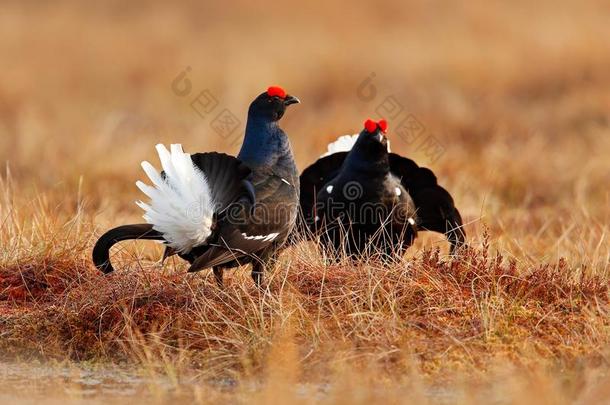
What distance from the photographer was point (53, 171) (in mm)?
9023

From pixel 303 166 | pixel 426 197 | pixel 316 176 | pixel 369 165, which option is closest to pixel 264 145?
pixel 369 165

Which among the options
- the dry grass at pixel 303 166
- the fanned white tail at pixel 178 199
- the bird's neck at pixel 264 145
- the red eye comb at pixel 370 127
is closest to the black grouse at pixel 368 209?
the red eye comb at pixel 370 127

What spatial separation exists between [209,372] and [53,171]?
5079 mm

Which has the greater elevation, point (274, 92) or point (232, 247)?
point (274, 92)

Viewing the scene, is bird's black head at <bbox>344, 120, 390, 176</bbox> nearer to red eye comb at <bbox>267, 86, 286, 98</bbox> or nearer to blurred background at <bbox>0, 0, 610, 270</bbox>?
red eye comb at <bbox>267, 86, 286, 98</bbox>

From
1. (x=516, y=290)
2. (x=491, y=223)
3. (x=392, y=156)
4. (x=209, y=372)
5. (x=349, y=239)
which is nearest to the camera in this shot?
(x=209, y=372)

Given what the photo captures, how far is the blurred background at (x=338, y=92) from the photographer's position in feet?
27.8

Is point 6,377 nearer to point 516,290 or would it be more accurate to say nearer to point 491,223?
point 516,290

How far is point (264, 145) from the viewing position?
5414 millimetres

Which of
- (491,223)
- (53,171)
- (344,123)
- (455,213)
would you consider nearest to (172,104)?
(344,123)

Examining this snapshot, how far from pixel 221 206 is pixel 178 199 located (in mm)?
311

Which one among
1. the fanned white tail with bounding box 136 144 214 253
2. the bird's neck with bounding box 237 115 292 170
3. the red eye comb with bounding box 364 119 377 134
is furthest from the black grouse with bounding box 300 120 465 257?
the fanned white tail with bounding box 136 144 214 253

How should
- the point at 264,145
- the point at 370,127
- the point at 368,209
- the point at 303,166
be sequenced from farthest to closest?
the point at 303,166, the point at 370,127, the point at 368,209, the point at 264,145

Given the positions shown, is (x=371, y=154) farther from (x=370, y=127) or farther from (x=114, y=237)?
(x=114, y=237)
